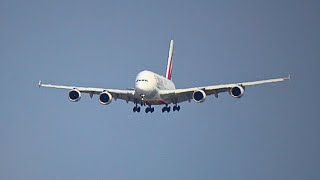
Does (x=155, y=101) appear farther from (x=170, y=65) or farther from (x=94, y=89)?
(x=170, y=65)

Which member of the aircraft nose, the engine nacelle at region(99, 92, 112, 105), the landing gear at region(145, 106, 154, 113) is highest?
the aircraft nose

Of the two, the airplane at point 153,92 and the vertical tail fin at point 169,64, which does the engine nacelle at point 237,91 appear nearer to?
the airplane at point 153,92

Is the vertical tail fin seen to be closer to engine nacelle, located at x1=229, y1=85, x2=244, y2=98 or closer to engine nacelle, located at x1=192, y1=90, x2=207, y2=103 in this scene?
engine nacelle, located at x1=192, y1=90, x2=207, y2=103

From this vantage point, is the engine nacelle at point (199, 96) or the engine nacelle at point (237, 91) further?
the engine nacelle at point (199, 96)

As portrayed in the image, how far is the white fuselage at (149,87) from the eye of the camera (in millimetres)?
108312

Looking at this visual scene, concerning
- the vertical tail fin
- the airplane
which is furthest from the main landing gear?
the vertical tail fin

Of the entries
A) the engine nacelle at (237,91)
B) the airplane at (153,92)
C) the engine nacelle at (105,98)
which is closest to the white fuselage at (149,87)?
the airplane at (153,92)

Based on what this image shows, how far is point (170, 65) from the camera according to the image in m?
140

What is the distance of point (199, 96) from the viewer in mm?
111500

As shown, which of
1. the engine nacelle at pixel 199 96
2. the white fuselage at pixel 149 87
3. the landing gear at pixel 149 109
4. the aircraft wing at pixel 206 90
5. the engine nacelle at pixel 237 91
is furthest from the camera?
the landing gear at pixel 149 109

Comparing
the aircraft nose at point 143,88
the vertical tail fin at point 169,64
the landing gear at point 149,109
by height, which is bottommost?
the landing gear at point 149,109

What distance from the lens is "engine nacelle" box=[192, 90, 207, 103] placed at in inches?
4382

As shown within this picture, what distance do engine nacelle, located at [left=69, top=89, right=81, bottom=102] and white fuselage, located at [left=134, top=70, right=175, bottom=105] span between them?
24.7 feet

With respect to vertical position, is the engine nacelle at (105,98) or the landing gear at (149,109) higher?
the engine nacelle at (105,98)
